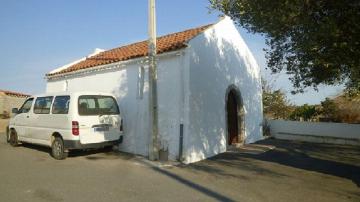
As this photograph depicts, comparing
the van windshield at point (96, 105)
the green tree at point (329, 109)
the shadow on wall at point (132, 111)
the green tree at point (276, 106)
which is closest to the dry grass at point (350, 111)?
the green tree at point (329, 109)

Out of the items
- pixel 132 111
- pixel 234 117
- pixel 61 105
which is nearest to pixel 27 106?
pixel 61 105

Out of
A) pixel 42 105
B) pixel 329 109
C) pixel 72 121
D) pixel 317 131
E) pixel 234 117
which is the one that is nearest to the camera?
pixel 72 121

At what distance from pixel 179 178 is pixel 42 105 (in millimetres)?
5789

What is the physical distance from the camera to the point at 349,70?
9883 mm

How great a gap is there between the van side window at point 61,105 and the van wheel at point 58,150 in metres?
0.87

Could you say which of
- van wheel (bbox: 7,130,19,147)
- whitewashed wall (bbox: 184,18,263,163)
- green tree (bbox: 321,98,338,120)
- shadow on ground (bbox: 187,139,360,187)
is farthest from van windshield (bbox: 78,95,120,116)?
green tree (bbox: 321,98,338,120)

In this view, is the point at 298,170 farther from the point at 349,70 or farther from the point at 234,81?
the point at 234,81

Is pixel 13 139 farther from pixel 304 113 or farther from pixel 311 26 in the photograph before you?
pixel 304 113

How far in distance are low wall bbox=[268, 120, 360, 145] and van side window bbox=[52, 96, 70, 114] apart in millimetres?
11561

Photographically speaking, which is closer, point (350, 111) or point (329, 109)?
point (350, 111)

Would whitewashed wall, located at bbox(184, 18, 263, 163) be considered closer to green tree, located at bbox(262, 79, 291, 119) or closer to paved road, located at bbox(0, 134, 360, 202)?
paved road, located at bbox(0, 134, 360, 202)

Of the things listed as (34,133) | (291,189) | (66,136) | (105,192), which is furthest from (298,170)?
(34,133)

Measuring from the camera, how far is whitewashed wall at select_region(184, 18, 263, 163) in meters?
11.1

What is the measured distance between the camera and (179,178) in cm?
870
